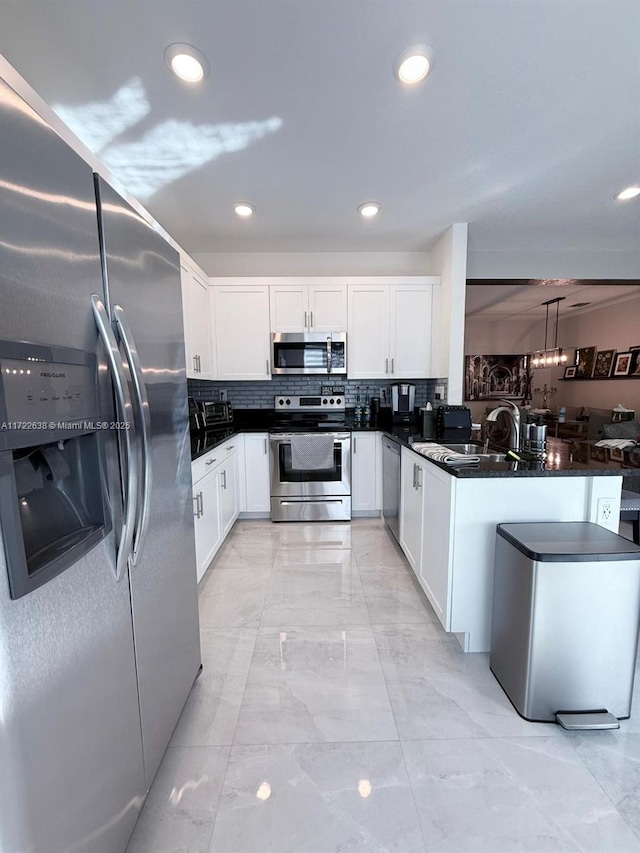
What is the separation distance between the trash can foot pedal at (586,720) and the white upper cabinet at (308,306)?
3.04m

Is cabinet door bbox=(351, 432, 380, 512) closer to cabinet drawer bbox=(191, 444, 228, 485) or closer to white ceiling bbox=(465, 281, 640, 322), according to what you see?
cabinet drawer bbox=(191, 444, 228, 485)

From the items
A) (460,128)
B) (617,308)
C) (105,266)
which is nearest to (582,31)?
(460,128)

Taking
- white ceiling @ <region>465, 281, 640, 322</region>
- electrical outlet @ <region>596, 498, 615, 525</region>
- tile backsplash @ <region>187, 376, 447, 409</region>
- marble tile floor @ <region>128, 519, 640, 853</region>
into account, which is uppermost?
white ceiling @ <region>465, 281, 640, 322</region>

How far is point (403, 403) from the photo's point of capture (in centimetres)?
357

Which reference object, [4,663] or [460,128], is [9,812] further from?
[460,128]

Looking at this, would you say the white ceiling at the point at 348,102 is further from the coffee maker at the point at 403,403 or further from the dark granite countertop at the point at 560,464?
the dark granite countertop at the point at 560,464

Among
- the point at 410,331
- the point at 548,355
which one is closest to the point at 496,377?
the point at 548,355

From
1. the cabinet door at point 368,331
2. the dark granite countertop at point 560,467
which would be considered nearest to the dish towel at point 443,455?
the dark granite countertop at point 560,467

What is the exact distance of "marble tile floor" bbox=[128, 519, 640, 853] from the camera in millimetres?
1029

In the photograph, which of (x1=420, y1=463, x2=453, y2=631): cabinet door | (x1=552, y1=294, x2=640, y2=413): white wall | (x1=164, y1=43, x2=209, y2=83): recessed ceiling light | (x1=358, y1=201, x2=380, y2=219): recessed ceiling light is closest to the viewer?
(x1=164, y1=43, x2=209, y2=83): recessed ceiling light

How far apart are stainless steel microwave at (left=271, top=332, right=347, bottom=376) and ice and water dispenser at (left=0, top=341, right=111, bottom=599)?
269cm

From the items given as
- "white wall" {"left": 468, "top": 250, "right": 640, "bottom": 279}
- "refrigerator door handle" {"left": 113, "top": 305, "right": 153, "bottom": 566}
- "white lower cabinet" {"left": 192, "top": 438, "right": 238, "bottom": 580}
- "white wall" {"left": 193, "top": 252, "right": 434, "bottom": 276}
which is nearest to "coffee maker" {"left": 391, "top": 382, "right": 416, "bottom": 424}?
"white wall" {"left": 193, "top": 252, "right": 434, "bottom": 276}

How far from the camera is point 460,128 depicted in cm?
190

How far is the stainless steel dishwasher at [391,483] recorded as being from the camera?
8.88ft
